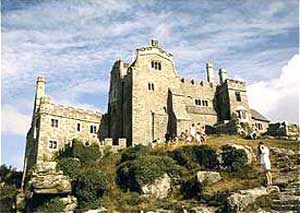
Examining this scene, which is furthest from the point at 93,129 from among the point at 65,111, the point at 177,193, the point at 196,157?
the point at 177,193

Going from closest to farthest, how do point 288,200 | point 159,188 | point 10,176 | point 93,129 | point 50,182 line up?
point 288,200
point 50,182
point 159,188
point 10,176
point 93,129

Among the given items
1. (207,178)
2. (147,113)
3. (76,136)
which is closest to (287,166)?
(207,178)

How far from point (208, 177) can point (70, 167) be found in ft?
52.8

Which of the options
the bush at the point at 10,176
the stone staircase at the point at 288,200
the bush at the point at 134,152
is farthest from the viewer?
the bush at the point at 10,176

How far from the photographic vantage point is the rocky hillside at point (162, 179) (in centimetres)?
3418

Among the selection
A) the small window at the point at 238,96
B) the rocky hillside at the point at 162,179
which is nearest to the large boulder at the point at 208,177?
the rocky hillside at the point at 162,179

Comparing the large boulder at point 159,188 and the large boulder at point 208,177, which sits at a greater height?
the large boulder at point 208,177

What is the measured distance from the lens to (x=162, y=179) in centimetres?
4062

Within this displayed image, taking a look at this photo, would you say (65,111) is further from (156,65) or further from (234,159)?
(234,159)

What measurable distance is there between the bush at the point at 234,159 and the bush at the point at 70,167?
15784 mm

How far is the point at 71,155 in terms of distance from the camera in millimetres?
50844

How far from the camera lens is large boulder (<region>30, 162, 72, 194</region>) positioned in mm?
39156

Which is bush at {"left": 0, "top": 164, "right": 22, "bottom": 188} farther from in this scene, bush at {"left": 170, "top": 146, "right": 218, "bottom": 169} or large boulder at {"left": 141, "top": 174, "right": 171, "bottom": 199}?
bush at {"left": 170, "top": 146, "right": 218, "bottom": 169}

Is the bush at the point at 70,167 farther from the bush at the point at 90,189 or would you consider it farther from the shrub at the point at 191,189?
the shrub at the point at 191,189
